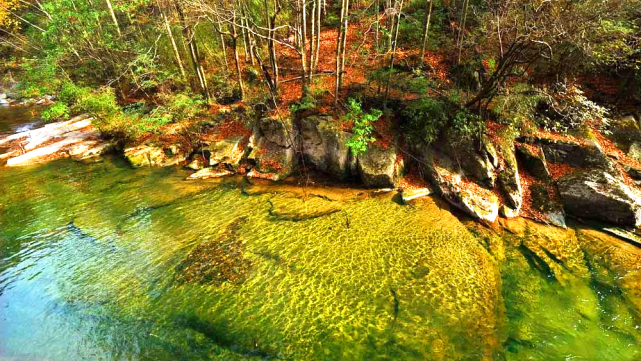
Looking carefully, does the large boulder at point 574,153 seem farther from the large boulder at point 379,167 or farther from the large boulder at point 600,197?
the large boulder at point 379,167

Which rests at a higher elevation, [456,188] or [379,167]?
[379,167]

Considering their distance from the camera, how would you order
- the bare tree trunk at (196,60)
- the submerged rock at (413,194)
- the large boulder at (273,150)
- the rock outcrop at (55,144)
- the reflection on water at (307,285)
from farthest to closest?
the rock outcrop at (55,144), the bare tree trunk at (196,60), the large boulder at (273,150), the submerged rock at (413,194), the reflection on water at (307,285)

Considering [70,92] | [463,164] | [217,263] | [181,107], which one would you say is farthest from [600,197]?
[70,92]

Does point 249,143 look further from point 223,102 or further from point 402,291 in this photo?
point 402,291

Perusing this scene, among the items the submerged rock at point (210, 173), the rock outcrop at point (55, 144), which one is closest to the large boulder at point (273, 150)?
the submerged rock at point (210, 173)

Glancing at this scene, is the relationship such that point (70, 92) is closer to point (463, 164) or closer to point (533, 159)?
point (463, 164)

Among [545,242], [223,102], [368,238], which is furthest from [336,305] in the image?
[223,102]
